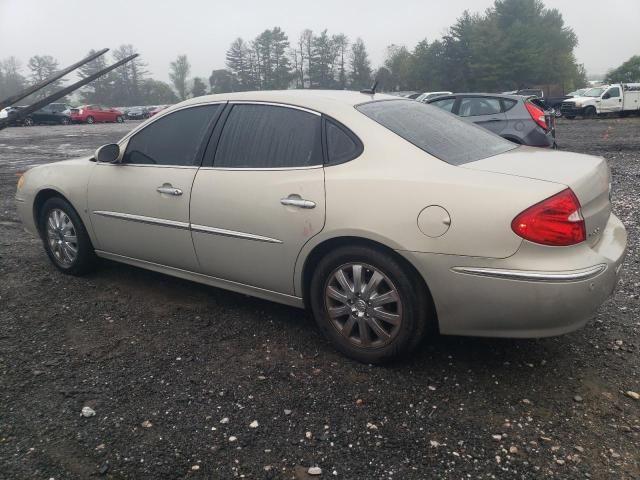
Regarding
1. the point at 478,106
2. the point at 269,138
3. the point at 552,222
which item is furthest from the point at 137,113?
the point at 552,222

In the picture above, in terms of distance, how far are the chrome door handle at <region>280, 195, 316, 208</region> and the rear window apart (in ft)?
2.11

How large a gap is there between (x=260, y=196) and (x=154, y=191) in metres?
0.98

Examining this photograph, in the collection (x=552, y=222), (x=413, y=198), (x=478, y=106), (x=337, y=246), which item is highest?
(x=478, y=106)

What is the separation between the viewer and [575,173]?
111 inches

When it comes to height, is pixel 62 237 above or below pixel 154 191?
below

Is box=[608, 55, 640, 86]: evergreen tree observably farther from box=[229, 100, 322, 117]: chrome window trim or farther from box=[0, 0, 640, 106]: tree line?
box=[229, 100, 322, 117]: chrome window trim

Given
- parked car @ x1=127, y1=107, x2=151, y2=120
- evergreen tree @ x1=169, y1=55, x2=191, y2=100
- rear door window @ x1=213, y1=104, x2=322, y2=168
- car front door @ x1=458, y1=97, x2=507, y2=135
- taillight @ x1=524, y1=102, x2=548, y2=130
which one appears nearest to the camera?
rear door window @ x1=213, y1=104, x2=322, y2=168

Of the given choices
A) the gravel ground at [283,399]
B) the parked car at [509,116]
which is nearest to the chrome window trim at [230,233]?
the gravel ground at [283,399]

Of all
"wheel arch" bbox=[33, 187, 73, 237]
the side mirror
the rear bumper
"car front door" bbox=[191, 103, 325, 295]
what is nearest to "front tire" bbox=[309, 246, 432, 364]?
the rear bumper

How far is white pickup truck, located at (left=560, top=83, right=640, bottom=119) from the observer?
83.8ft

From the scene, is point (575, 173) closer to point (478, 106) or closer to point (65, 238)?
point (65, 238)


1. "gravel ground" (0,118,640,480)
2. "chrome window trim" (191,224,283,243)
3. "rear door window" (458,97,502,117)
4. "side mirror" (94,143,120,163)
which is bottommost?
"gravel ground" (0,118,640,480)

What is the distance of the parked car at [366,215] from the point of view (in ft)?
8.44

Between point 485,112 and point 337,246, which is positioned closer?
point 337,246
